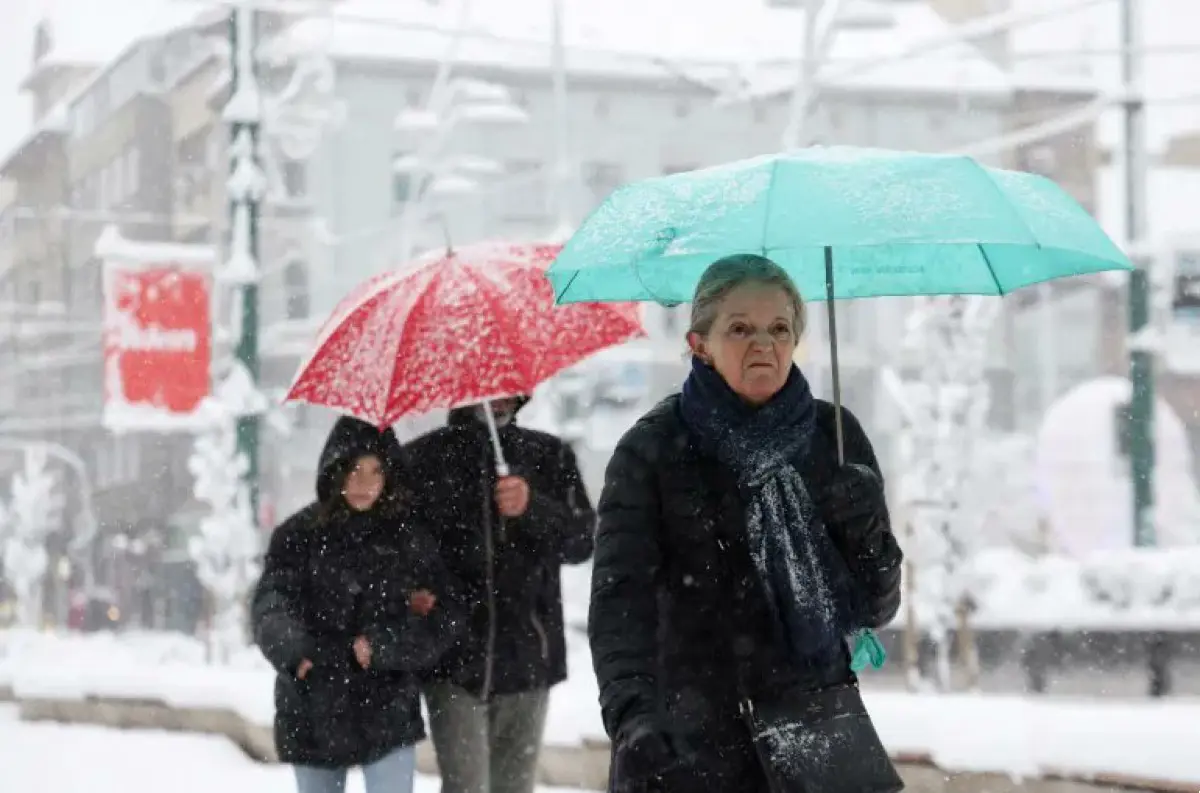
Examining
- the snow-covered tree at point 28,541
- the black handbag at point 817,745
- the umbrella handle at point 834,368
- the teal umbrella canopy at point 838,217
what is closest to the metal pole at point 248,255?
the teal umbrella canopy at point 838,217

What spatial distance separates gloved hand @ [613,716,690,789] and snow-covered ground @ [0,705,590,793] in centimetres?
534

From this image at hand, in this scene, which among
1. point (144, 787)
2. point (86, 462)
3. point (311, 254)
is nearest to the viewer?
point (144, 787)

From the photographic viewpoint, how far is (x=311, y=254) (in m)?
44.5

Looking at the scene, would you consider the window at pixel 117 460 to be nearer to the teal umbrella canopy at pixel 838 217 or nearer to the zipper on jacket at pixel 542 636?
the zipper on jacket at pixel 542 636

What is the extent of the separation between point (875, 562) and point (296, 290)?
43.5 m

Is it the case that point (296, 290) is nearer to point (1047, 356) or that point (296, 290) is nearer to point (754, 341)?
point (1047, 356)

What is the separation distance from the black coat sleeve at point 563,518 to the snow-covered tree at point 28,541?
117 ft

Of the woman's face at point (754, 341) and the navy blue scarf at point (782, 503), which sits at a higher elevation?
the woman's face at point (754, 341)

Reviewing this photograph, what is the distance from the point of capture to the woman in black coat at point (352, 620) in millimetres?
5043

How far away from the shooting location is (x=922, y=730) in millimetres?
6848

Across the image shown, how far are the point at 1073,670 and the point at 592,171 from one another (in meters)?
30.0

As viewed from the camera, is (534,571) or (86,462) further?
(86,462)

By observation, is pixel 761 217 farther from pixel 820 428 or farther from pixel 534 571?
pixel 534 571

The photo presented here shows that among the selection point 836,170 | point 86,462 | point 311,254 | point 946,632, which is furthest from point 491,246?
point 86,462
